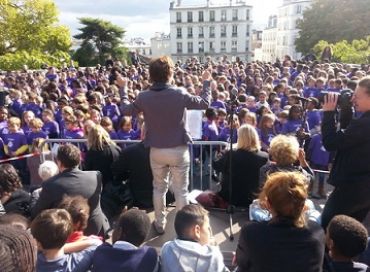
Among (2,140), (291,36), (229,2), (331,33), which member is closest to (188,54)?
(229,2)

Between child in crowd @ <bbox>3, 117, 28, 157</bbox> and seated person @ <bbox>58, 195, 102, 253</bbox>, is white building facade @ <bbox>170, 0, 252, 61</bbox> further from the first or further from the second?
seated person @ <bbox>58, 195, 102, 253</bbox>

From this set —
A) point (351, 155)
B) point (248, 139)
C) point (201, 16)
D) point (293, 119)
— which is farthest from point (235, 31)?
point (351, 155)

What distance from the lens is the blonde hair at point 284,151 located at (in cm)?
406

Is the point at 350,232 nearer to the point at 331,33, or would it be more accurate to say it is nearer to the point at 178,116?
the point at 178,116

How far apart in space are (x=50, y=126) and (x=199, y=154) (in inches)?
127

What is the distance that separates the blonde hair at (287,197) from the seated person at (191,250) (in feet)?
2.16

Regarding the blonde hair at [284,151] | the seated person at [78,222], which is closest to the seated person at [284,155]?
the blonde hair at [284,151]

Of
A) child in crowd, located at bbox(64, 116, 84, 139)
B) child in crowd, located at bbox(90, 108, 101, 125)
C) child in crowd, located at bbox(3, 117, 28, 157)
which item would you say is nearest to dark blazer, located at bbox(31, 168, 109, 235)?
child in crowd, located at bbox(64, 116, 84, 139)

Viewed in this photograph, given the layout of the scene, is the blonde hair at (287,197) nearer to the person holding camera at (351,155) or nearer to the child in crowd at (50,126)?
the person holding camera at (351,155)

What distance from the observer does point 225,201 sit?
5.39 metres

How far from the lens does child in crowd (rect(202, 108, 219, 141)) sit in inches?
285

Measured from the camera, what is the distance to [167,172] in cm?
467

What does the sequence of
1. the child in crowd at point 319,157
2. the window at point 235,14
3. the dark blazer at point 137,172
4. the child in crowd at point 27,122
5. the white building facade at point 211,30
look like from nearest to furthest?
the dark blazer at point 137,172 < the child in crowd at point 319,157 < the child in crowd at point 27,122 < the window at point 235,14 < the white building facade at point 211,30

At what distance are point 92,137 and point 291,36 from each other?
308ft
